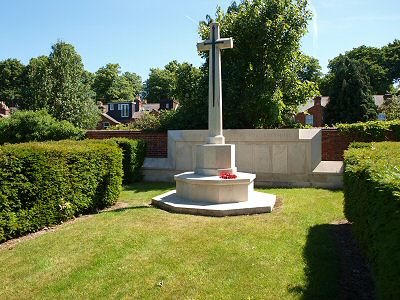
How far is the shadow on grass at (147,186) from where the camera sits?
1100 centimetres

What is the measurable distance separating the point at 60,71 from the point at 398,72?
5308cm

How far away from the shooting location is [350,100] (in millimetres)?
31812

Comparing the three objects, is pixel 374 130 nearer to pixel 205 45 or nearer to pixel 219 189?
pixel 205 45

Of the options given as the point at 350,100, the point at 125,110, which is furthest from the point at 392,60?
the point at 125,110

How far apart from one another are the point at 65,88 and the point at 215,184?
23.2 m

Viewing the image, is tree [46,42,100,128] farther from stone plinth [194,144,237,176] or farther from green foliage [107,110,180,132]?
stone plinth [194,144,237,176]

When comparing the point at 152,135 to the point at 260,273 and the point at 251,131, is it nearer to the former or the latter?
the point at 251,131

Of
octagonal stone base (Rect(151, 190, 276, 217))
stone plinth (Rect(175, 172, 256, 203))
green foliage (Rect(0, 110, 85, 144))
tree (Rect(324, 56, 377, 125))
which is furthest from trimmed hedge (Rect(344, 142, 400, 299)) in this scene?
tree (Rect(324, 56, 377, 125))

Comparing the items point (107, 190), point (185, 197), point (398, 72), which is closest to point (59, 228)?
point (107, 190)

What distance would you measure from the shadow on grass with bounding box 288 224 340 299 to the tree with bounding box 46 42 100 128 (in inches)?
991

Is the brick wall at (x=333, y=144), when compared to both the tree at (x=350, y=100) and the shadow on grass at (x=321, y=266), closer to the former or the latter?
the shadow on grass at (x=321, y=266)

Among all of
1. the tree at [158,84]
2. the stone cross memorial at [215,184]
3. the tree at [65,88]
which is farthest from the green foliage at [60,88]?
the tree at [158,84]

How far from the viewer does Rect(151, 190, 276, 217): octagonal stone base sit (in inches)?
291

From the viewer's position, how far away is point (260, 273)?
4336 mm
